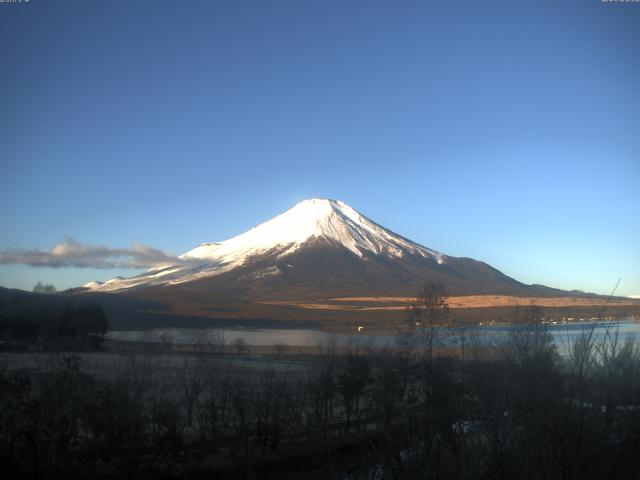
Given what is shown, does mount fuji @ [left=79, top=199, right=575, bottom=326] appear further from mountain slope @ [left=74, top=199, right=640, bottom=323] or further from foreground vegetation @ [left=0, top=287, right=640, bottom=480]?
foreground vegetation @ [left=0, top=287, right=640, bottom=480]

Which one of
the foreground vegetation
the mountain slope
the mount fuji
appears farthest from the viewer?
the mount fuji

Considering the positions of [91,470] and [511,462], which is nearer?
[511,462]

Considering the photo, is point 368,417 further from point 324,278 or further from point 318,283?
point 324,278

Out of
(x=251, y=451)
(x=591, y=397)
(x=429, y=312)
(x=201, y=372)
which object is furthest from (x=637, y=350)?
(x=201, y=372)

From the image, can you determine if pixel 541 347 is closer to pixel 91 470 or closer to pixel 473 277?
pixel 91 470

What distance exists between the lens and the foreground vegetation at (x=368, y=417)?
470cm

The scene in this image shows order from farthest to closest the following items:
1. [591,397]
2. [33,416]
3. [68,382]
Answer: [68,382]
[33,416]
[591,397]

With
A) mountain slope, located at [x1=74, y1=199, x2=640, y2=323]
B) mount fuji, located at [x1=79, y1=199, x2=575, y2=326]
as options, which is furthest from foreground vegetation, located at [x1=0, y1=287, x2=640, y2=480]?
mount fuji, located at [x1=79, y1=199, x2=575, y2=326]

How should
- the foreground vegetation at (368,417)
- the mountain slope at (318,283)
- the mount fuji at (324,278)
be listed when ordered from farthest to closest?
the mount fuji at (324,278) → the mountain slope at (318,283) → the foreground vegetation at (368,417)

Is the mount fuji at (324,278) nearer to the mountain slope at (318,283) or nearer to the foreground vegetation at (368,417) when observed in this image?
the mountain slope at (318,283)

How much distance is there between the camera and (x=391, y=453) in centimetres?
490

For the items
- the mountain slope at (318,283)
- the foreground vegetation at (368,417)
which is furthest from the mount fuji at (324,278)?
the foreground vegetation at (368,417)

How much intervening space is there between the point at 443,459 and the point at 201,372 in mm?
26808

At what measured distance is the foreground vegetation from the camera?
4699 mm
